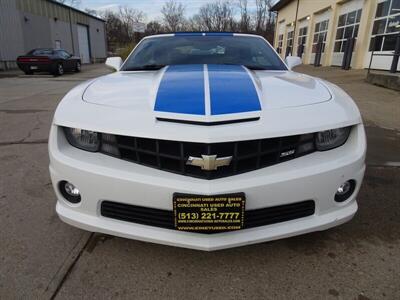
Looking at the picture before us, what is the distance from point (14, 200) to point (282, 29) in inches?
1175

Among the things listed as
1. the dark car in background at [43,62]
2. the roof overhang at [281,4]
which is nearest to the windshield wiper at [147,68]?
the dark car in background at [43,62]

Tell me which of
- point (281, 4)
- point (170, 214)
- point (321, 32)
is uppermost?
point (281, 4)

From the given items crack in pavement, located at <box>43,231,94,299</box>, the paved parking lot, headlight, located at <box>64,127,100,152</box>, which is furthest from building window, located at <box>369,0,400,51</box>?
→ crack in pavement, located at <box>43,231,94,299</box>

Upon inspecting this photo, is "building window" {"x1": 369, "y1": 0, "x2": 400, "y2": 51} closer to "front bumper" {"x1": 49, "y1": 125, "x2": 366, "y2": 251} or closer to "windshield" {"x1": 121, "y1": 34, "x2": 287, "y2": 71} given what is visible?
"windshield" {"x1": 121, "y1": 34, "x2": 287, "y2": 71}

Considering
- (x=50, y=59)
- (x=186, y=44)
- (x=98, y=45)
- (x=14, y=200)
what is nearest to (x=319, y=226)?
(x=186, y=44)

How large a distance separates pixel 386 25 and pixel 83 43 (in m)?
27.6

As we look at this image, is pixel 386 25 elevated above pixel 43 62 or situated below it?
above

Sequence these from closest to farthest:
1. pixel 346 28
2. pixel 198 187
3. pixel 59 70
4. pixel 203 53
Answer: pixel 198 187, pixel 203 53, pixel 346 28, pixel 59 70

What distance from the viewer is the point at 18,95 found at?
912 cm

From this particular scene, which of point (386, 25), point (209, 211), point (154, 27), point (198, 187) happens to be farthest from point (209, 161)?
point (154, 27)

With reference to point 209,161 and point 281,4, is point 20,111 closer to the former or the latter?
point 209,161

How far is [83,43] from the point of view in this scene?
31.4m

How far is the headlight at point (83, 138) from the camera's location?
178cm

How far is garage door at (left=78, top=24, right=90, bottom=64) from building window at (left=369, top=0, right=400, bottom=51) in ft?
86.2
